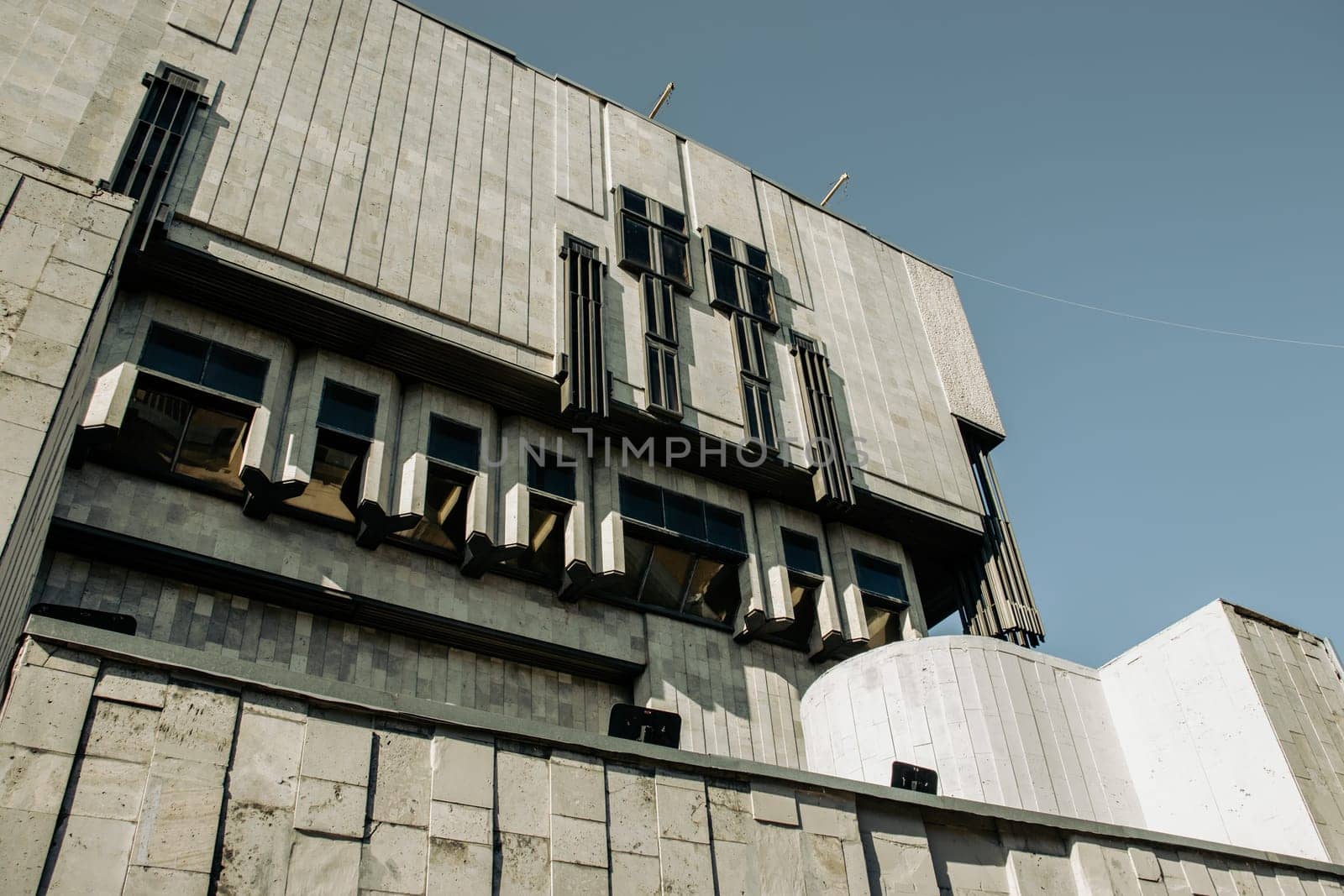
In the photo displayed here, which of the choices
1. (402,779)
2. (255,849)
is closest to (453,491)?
(402,779)

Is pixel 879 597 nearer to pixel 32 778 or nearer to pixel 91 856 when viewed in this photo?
pixel 91 856

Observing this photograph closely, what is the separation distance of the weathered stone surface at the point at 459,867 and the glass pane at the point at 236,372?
15.3 metres

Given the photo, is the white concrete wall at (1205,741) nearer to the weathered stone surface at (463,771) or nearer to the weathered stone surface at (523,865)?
the weathered stone surface at (523,865)

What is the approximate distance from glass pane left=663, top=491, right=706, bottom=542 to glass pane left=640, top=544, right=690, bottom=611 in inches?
25.7

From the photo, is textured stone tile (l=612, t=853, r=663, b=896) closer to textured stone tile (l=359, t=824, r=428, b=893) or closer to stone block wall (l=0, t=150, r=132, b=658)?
textured stone tile (l=359, t=824, r=428, b=893)

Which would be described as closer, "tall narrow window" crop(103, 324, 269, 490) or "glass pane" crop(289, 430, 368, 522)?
"tall narrow window" crop(103, 324, 269, 490)

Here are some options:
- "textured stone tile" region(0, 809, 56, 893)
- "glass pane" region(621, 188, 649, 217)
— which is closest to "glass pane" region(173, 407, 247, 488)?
"textured stone tile" region(0, 809, 56, 893)

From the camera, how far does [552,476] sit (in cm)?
3055

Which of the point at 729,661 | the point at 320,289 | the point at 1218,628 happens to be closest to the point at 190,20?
the point at 320,289

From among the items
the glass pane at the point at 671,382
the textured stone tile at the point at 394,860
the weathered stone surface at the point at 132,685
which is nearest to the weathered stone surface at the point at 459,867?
the textured stone tile at the point at 394,860

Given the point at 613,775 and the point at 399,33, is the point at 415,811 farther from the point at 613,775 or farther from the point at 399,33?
the point at 399,33

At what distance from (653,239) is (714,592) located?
469 inches

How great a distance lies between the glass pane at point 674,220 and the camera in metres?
37.7

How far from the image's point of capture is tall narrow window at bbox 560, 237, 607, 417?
3038 centimetres
